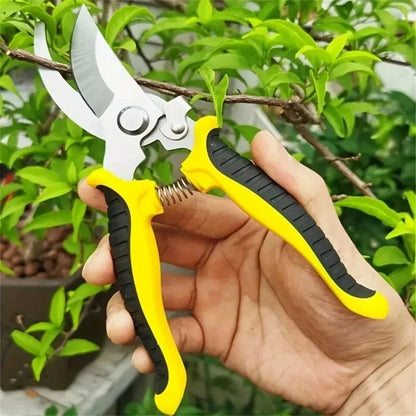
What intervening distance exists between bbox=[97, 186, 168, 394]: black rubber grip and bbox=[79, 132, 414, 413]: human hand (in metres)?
0.05

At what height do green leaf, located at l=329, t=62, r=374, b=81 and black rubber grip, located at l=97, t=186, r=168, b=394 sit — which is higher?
green leaf, located at l=329, t=62, r=374, b=81

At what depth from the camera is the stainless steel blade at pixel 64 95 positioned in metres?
0.49

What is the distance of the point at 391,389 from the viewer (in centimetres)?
59

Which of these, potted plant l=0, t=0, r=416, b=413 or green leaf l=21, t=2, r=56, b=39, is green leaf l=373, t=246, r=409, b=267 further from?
green leaf l=21, t=2, r=56, b=39

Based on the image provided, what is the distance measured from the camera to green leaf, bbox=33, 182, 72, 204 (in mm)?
554

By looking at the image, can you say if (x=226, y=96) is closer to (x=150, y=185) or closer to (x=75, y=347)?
(x=150, y=185)

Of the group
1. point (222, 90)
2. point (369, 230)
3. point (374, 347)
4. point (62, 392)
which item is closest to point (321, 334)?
point (374, 347)

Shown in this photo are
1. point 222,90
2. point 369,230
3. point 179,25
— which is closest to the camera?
point 222,90

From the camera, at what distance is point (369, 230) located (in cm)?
72

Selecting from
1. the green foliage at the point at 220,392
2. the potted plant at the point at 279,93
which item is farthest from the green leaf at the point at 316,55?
the green foliage at the point at 220,392

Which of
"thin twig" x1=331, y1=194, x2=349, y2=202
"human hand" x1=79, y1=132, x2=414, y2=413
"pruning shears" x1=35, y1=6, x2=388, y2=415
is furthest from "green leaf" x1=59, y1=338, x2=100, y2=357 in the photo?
"thin twig" x1=331, y1=194, x2=349, y2=202

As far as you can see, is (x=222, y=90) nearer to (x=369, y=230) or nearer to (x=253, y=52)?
(x=253, y=52)

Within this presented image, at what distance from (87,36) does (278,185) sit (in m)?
0.20

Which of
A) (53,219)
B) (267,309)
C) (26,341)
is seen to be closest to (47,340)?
(26,341)
